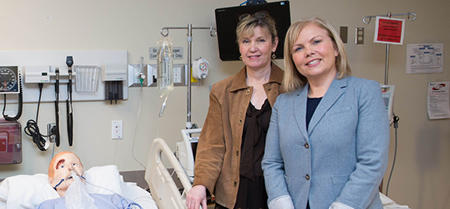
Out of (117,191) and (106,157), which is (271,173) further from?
(106,157)

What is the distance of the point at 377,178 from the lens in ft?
4.15

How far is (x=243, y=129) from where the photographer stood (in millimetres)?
1602

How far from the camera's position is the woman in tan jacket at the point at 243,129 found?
1.59 meters

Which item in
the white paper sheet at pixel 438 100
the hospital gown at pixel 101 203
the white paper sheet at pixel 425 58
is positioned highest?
the white paper sheet at pixel 425 58

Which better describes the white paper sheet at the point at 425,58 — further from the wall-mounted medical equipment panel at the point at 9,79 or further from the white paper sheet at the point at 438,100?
the wall-mounted medical equipment panel at the point at 9,79

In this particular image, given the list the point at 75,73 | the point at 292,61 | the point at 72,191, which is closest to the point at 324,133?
the point at 292,61

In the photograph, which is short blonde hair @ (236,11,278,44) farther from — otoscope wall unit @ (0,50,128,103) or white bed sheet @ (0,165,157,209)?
otoscope wall unit @ (0,50,128,103)

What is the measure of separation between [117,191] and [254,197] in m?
0.67

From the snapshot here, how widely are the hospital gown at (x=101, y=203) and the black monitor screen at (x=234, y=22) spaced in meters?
1.11

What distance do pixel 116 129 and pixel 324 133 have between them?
1.61 meters

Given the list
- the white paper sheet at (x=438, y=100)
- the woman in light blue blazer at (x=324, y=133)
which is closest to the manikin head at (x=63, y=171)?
the woman in light blue blazer at (x=324, y=133)

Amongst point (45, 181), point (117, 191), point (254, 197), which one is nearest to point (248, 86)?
point (254, 197)

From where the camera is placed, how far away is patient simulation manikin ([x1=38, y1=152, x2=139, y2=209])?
5.37 ft

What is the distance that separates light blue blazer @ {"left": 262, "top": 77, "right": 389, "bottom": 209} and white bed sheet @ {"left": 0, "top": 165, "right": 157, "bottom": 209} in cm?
78
